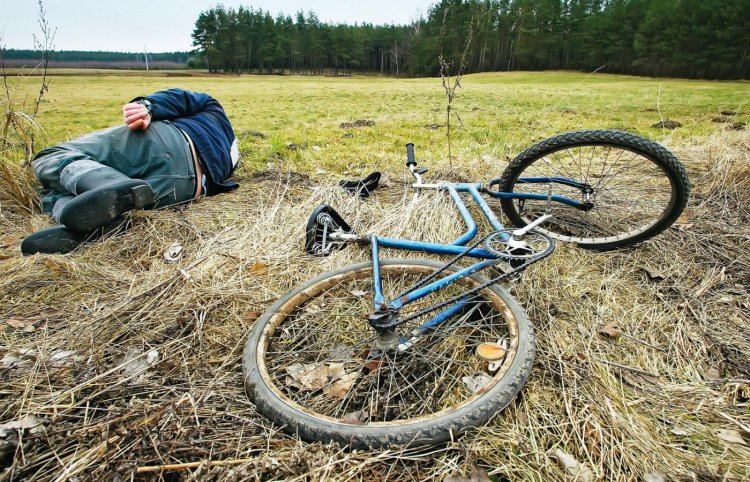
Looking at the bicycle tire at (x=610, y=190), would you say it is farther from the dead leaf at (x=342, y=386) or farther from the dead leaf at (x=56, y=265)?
the dead leaf at (x=56, y=265)

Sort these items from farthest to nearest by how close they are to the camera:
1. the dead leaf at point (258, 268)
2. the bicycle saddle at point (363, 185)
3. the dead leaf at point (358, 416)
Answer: the bicycle saddle at point (363, 185) → the dead leaf at point (258, 268) → the dead leaf at point (358, 416)

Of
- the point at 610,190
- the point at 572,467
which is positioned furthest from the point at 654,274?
the point at 572,467

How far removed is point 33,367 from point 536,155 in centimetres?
304

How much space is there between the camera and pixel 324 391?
169cm

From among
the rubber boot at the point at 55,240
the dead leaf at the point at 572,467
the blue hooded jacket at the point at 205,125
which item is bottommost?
the dead leaf at the point at 572,467

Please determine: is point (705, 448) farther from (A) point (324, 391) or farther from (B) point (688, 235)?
(B) point (688, 235)

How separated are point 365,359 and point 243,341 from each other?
640 millimetres

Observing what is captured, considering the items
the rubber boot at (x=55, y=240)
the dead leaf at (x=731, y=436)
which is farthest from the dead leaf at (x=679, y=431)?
the rubber boot at (x=55, y=240)

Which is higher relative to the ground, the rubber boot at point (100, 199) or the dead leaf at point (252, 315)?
the rubber boot at point (100, 199)

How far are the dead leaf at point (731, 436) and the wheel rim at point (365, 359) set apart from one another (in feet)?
2.51

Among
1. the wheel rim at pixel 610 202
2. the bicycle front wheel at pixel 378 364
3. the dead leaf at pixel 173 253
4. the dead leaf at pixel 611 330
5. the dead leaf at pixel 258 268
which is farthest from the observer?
the wheel rim at pixel 610 202

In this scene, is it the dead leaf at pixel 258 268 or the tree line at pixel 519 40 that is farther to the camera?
the tree line at pixel 519 40

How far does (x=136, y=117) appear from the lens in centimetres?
318

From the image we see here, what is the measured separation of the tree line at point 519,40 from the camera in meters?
37.1
